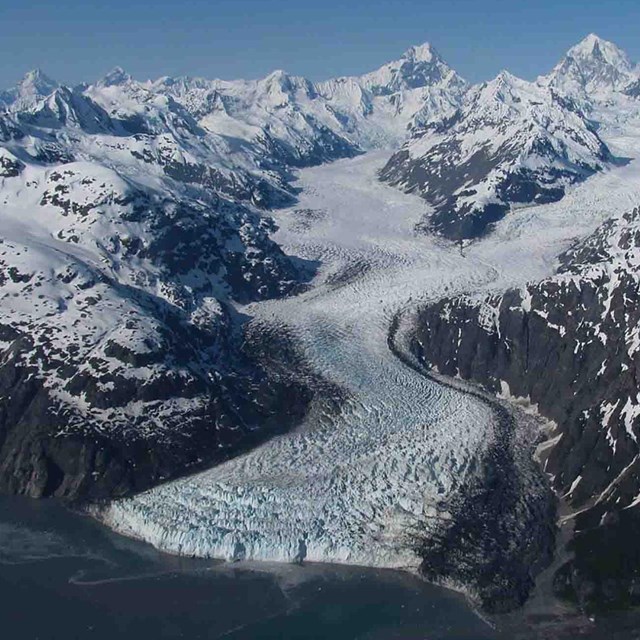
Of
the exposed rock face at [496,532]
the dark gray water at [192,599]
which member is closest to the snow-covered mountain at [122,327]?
the dark gray water at [192,599]

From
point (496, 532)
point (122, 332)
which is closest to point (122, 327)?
point (122, 332)

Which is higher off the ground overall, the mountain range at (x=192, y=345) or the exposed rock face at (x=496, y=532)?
the mountain range at (x=192, y=345)

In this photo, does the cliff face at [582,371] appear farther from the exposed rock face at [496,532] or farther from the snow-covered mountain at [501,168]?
the snow-covered mountain at [501,168]

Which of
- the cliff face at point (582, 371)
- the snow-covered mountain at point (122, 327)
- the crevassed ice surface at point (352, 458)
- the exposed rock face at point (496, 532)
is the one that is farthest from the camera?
the snow-covered mountain at point (122, 327)

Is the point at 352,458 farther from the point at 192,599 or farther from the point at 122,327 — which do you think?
the point at 122,327

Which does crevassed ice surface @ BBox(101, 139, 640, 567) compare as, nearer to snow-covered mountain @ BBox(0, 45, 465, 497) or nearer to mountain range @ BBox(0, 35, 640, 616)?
mountain range @ BBox(0, 35, 640, 616)

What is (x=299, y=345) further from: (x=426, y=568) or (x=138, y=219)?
(x=426, y=568)
